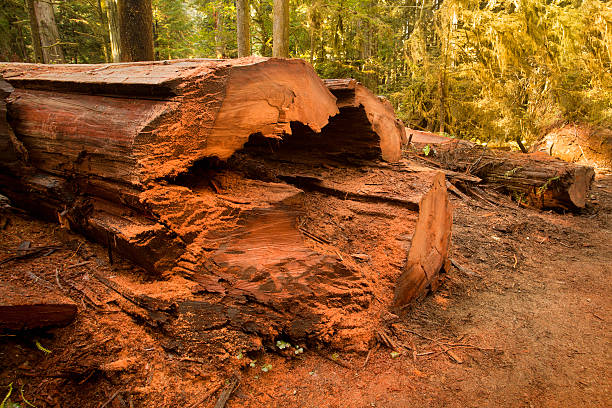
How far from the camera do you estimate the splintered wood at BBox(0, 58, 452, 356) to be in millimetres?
2012

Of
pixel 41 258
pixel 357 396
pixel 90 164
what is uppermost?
pixel 90 164

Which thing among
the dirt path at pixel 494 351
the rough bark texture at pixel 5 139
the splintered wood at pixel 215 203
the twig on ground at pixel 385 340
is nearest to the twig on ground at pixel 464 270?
the dirt path at pixel 494 351

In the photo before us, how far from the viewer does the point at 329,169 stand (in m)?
3.52

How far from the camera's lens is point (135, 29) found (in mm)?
5461

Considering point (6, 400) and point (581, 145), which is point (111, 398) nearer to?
point (6, 400)

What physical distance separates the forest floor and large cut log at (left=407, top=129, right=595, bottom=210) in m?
3.09

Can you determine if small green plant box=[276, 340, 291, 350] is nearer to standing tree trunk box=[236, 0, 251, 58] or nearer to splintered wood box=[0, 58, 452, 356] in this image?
splintered wood box=[0, 58, 452, 356]

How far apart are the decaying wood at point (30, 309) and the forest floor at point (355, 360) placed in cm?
7

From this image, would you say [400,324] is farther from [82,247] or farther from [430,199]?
[82,247]

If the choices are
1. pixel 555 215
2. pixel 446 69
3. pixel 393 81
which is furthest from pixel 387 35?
pixel 555 215

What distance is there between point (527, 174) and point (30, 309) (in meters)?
7.23

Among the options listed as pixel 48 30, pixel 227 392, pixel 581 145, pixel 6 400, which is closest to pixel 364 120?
pixel 227 392

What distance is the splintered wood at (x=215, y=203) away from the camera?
6.60 feet

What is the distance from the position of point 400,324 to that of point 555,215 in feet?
16.8
